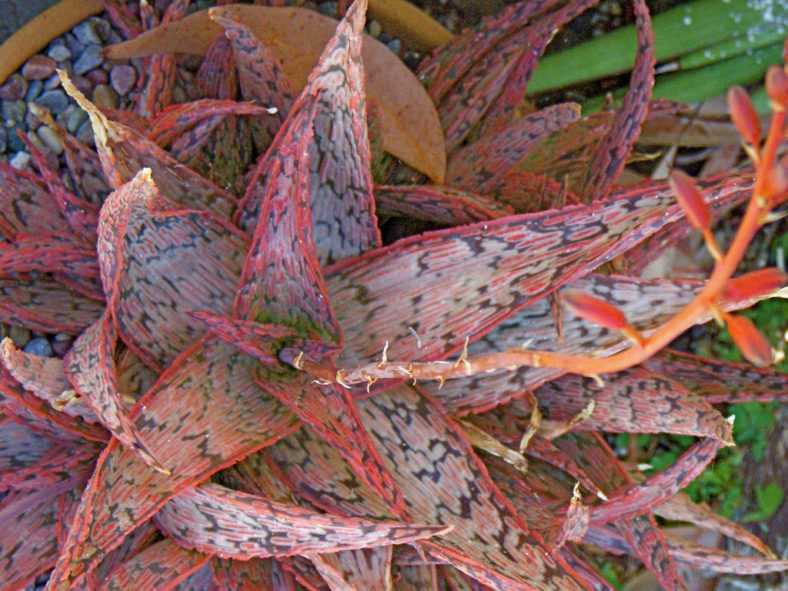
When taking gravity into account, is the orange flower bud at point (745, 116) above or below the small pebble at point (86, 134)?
below

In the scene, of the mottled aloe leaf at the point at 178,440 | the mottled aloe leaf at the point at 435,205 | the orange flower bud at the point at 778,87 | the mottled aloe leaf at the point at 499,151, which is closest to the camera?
the orange flower bud at the point at 778,87

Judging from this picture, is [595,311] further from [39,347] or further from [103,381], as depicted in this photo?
[39,347]

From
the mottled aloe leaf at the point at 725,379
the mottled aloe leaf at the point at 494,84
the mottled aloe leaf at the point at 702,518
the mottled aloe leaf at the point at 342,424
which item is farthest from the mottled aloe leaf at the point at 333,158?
the mottled aloe leaf at the point at 702,518

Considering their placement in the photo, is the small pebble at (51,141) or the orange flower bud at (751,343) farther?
the small pebble at (51,141)

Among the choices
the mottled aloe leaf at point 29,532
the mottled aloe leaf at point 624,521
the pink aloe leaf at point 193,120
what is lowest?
the mottled aloe leaf at point 624,521

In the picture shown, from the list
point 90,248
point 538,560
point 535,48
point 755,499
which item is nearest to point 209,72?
point 90,248

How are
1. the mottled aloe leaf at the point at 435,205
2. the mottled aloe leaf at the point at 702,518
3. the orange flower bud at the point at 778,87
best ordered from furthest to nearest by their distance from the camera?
the mottled aloe leaf at the point at 702,518
the mottled aloe leaf at the point at 435,205
the orange flower bud at the point at 778,87

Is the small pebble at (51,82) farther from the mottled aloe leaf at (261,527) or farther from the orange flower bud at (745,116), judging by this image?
the orange flower bud at (745,116)

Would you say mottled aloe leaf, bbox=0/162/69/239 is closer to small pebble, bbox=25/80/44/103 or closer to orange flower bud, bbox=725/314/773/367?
small pebble, bbox=25/80/44/103

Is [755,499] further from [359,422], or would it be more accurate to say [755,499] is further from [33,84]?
[33,84]
